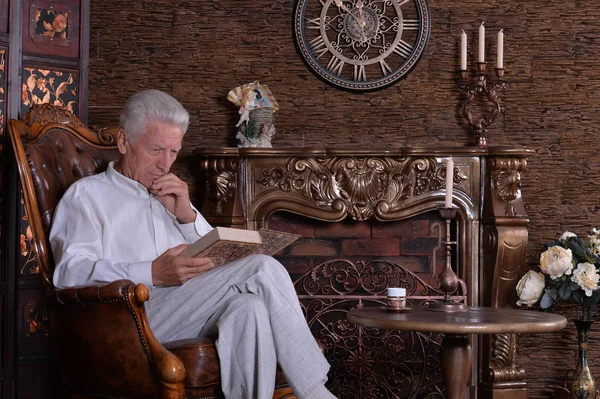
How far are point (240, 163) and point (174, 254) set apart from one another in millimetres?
1464

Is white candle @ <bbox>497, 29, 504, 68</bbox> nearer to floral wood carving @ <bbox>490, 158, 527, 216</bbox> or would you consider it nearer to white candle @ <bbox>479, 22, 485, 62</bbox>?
white candle @ <bbox>479, 22, 485, 62</bbox>

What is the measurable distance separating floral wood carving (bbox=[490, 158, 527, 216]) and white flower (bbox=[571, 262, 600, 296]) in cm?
41

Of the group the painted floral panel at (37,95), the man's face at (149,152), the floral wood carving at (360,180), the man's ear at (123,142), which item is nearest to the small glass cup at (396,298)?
the man's face at (149,152)

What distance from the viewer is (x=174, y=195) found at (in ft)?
10.1

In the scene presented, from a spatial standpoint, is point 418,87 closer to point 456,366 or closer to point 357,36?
point 357,36

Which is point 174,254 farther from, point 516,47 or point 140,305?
point 516,47

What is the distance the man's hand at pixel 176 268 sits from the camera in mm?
2646

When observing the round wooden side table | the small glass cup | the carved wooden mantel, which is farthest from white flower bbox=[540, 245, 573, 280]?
the small glass cup

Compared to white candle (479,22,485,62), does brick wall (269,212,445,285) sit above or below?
below

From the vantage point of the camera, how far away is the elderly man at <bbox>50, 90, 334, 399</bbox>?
2.56 metres

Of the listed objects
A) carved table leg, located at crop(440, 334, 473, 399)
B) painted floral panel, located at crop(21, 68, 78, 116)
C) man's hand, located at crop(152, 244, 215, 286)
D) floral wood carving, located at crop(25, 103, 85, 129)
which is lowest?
carved table leg, located at crop(440, 334, 473, 399)

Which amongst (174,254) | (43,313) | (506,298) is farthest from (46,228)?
(506,298)

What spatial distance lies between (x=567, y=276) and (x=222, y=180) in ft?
5.51

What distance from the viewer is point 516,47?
4.32 metres
